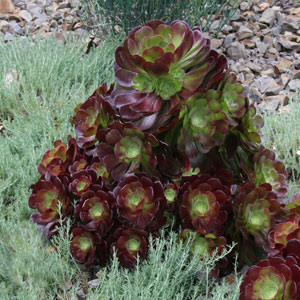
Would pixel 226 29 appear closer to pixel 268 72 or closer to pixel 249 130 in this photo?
pixel 268 72

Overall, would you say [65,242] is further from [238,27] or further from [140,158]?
[238,27]

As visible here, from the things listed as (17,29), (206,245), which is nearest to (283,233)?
(206,245)

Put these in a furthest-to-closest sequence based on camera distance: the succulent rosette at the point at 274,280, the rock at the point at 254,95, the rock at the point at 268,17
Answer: the rock at the point at 268,17
the rock at the point at 254,95
the succulent rosette at the point at 274,280

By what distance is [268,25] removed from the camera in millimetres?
4566

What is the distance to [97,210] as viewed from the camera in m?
1.69

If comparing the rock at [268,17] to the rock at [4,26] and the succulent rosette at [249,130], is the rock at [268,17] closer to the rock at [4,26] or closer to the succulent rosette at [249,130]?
the rock at [4,26]

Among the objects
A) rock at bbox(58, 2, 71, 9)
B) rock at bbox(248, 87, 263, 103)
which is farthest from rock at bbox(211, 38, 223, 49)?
rock at bbox(58, 2, 71, 9)

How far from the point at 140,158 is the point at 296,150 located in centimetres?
121

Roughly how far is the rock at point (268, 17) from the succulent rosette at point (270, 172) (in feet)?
10.1

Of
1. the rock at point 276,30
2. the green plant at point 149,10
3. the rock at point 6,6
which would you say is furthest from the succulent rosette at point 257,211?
the rock at point 6,6

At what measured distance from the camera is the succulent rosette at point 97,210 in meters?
1.68

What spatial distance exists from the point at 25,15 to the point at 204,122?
4056mm

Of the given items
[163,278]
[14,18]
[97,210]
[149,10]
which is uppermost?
[97,210]

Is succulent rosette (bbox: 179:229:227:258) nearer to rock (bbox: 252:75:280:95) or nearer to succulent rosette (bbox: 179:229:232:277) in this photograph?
succulent rosette (bbox: 179:229:232:277)
